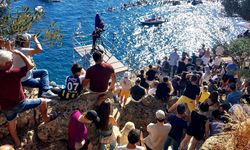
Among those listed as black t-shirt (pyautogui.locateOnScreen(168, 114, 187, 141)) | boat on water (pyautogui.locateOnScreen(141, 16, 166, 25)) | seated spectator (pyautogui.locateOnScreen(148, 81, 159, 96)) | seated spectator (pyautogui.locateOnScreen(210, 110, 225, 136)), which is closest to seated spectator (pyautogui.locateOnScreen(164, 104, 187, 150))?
black t-shirt (pyautogui.locateOnScreen(168, 114, 187, 141))

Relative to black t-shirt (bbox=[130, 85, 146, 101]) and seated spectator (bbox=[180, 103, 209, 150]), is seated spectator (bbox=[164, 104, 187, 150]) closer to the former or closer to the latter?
seated spectator (bbox=[180, 103, 209, 150])

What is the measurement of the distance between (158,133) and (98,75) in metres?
2.30

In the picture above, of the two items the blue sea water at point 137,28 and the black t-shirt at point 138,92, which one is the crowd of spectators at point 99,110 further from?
the blue sea water at point 137,28

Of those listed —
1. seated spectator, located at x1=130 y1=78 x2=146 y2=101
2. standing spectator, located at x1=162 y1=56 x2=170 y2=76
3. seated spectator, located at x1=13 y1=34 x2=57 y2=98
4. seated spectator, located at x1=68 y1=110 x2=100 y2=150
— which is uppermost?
seated spectator, located at x1=13 y1=34 x2=57 y2=98

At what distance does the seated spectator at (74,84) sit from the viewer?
949cm

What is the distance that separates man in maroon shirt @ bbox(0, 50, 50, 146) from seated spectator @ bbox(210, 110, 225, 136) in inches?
192

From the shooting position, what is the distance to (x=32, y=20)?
10094 millimetres

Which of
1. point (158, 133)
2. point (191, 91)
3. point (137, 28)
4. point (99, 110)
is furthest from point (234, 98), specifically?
point (137, 28)

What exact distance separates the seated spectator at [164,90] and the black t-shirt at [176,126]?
10.6 ft

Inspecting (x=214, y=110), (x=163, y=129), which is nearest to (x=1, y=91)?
(x=163, y=129)

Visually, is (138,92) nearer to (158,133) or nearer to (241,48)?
(158,133)

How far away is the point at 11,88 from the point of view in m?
7.65

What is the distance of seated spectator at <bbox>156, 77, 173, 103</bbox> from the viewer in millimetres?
12477

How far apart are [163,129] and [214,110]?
193 cm
